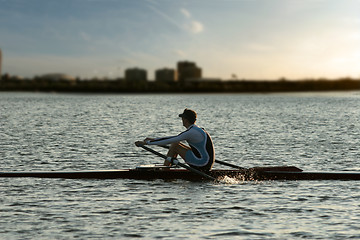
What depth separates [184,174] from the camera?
18438mm

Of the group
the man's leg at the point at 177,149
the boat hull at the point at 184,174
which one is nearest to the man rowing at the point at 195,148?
the man's leg at the point at 177,149

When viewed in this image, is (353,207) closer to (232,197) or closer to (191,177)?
(232,197)

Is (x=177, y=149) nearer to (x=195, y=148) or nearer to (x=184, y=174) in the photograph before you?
(x=195, y=148)

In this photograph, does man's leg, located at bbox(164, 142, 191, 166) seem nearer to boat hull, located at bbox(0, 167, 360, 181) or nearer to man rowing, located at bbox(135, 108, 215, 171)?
man rowing, located at bbox(135, 108, 215, 171)

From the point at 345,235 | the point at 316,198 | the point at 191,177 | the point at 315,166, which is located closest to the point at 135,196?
the point at 191,177

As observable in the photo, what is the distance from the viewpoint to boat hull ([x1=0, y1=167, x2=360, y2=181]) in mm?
18452

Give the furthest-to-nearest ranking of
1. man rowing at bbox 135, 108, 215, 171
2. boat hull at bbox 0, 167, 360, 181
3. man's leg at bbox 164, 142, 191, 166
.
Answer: boat hull at bbox 0, 167, 360, 181 → man's leg at bbox 164, 142, 191, 166 → man rowing at bbox 135, 108, 215, 171

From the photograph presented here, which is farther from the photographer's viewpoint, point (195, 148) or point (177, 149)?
point (177, 149)

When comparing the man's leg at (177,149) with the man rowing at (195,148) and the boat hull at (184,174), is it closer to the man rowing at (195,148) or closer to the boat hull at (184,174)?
the man rowing at (195,148)

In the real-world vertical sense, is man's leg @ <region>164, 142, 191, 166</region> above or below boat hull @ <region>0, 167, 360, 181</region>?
above

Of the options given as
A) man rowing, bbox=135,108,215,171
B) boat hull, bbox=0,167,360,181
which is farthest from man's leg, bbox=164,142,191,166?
boat hull, bbox=0,167,360,181

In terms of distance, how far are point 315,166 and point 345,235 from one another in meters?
14.1

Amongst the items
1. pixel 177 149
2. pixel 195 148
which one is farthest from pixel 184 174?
pixel 195 148

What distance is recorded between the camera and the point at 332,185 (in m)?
19.0
